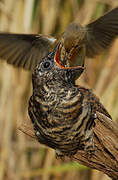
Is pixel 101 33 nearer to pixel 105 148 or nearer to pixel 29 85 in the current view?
pixel 105 148

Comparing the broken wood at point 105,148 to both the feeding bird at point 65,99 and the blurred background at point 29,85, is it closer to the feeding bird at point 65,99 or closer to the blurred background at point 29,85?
the feeding bird at point 65,99

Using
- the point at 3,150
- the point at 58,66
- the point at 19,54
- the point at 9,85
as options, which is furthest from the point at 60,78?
the point at 3,150

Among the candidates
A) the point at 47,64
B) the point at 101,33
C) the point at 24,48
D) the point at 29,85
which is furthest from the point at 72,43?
the point at 29,85

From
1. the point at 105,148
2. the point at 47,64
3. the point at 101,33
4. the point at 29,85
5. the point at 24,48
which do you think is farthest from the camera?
the point at 29,85

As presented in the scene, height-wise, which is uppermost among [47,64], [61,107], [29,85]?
[47,64]

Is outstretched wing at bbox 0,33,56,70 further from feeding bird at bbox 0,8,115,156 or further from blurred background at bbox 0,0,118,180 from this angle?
blurred background at bbox 0,0,118,180

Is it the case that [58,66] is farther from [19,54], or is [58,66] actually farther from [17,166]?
[17,166]
